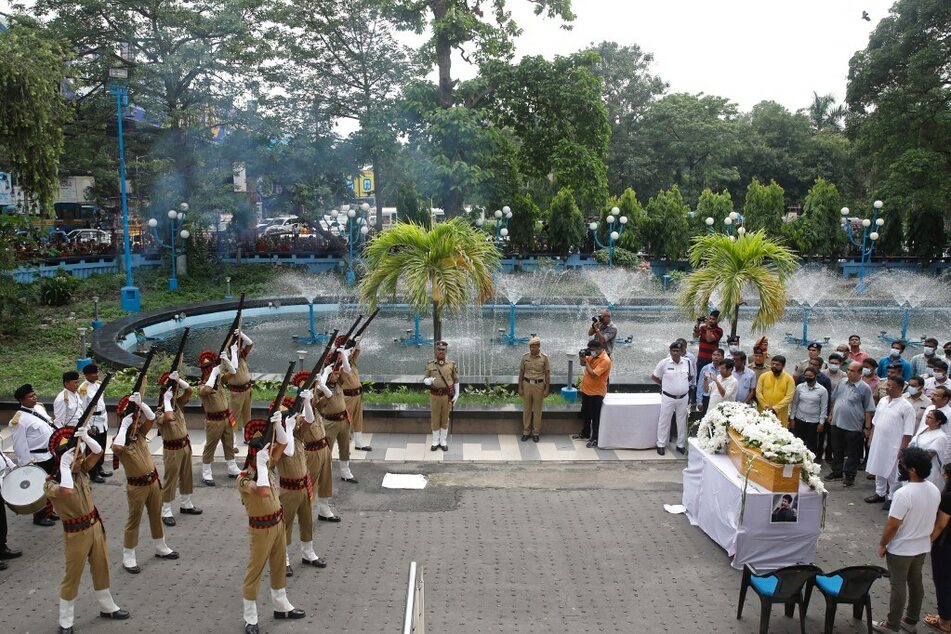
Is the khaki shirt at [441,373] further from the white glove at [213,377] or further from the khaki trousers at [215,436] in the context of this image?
the white glove at [213,377]

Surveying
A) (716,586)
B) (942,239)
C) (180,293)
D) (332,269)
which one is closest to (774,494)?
(716,586)

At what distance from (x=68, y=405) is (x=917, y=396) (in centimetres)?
911

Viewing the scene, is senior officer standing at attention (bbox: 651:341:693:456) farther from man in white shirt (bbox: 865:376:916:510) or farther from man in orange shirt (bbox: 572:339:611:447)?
man in white shirt (bbox: 865:376:916:510)

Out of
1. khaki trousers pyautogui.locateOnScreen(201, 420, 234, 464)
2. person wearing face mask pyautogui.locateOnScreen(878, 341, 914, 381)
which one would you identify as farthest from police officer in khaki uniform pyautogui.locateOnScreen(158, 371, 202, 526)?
person wearing face mask pyautogui.locateOnScreen(878, 341, 914, 381)

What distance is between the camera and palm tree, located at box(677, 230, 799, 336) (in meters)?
12.4

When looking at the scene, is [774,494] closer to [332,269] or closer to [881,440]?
[881,440]

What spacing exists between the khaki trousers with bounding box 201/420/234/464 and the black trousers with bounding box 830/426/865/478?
6987 mm

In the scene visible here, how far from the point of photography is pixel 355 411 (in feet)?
33.0

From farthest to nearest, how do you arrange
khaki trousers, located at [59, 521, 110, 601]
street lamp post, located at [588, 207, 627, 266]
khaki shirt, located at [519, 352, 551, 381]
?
street lamp post, located at [588, 207, 627, 266] < khaki shirt, located at [519, 352, 551, 381] < khaki trousers, located at [59, 521, 110, 601]

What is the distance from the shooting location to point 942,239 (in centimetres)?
2864

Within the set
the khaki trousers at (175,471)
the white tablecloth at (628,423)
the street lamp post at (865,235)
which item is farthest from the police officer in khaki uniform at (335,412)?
the street lamp post at (865,235)

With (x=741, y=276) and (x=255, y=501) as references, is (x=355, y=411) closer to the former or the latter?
(x=255, y=501)

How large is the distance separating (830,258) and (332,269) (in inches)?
724

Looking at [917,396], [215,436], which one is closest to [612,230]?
[917,396]
